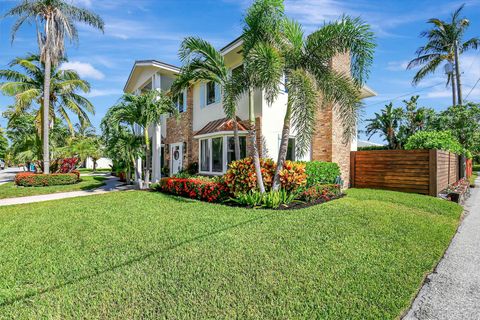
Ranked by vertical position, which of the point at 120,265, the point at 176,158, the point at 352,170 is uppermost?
the point at 176,158

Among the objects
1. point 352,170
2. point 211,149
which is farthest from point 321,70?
point 352,170

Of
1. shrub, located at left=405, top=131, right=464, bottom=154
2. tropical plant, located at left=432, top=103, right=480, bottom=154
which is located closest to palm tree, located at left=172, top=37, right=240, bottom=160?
shrub, located at left=405, top=131, right=464, bottom=154

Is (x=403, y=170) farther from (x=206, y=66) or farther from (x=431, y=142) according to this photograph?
(x=206, y=66)

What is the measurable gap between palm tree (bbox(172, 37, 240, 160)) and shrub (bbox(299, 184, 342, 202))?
3778mm

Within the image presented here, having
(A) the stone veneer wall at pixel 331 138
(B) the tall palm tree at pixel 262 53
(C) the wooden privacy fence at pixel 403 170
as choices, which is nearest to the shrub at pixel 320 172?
(A) the stone veneer wall at pixel 331 138

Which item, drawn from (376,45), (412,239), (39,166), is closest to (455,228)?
(412,239)

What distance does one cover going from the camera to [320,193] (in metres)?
9.73

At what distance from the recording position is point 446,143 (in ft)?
44.0

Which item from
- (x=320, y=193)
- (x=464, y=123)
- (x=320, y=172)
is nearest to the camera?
(x=320, y=193)

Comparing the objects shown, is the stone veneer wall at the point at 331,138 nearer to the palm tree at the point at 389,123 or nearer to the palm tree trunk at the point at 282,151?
the palm tree trunk at the point at 282,151

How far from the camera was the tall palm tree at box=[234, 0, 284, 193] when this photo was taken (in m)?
7.43

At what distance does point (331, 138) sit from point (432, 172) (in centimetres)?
477

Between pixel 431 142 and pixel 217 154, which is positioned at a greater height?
pixel 431 142

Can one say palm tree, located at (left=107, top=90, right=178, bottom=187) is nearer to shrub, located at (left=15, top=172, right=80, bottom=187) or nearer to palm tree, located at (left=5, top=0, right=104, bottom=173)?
shrub, located at (left=15, top=172, right=80, bottom=187)
